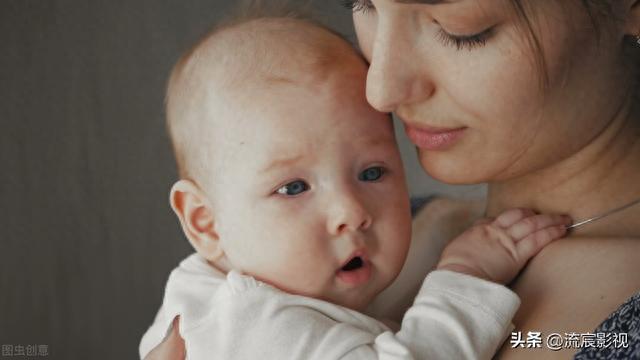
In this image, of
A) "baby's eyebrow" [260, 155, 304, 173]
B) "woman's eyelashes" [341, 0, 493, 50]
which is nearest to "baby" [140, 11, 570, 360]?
"baby's eyebrow" [260, 155, 304, 173]

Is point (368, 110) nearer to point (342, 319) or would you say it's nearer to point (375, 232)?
point (375, 232)

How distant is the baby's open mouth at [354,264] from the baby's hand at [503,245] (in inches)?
4.1

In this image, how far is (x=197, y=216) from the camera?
1150 mm

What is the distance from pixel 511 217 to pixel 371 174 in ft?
0.64

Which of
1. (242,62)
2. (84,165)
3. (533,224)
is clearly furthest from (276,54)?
(84,165)

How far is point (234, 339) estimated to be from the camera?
1.01 m

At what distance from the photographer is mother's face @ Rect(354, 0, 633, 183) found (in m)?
0.95

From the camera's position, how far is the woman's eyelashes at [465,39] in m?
0.95

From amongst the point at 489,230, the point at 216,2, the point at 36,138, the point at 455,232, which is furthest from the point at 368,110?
the point at 36,138

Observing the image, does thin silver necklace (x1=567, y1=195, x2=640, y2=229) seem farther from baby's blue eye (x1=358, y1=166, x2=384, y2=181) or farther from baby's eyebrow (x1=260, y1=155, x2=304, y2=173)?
baby's eyebrow (x1=260, y1=155, x2=304, y2=173)

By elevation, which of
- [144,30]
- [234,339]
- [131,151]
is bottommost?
[131,151]

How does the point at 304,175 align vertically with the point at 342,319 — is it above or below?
above

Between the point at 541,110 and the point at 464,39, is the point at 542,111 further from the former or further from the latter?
the point at 464,39

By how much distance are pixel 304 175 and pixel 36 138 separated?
3.70 ft
